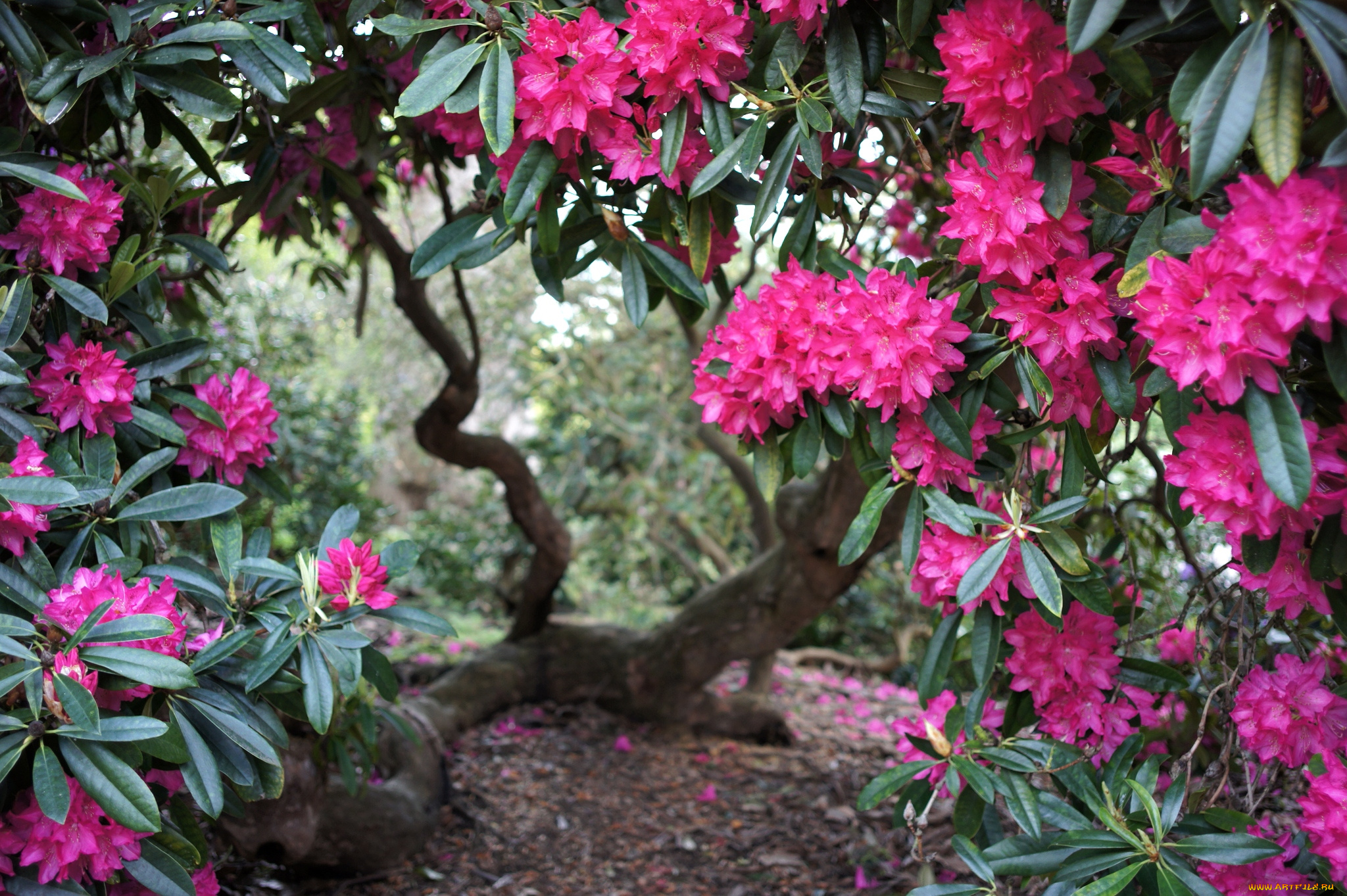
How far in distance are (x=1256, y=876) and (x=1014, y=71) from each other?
957mm

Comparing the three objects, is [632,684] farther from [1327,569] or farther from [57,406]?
[1327,569]

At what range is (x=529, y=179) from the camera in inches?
41.9

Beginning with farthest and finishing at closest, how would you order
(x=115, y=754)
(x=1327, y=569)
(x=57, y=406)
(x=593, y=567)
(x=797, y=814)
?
(x=593, y=567) < (x=797, y=814) < (x=57, y=406) < (x=115, y=754) < (x=1327, y=569)

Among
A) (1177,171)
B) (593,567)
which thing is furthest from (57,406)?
(593,567)

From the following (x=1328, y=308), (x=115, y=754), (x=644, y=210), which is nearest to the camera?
(x=1328, y=308)

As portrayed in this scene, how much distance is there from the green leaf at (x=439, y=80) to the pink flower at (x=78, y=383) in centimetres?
56

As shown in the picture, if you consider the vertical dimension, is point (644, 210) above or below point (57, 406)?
above

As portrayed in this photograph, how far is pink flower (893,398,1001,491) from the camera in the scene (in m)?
1.06

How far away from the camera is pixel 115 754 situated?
911 mm

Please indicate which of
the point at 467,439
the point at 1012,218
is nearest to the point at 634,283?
the point at 1012,218

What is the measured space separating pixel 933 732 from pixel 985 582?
30 cm

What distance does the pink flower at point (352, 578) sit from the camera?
117cm

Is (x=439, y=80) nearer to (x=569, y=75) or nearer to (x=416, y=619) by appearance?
(x=569, y=75)

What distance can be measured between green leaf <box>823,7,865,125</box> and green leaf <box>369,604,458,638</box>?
0.87 meters
